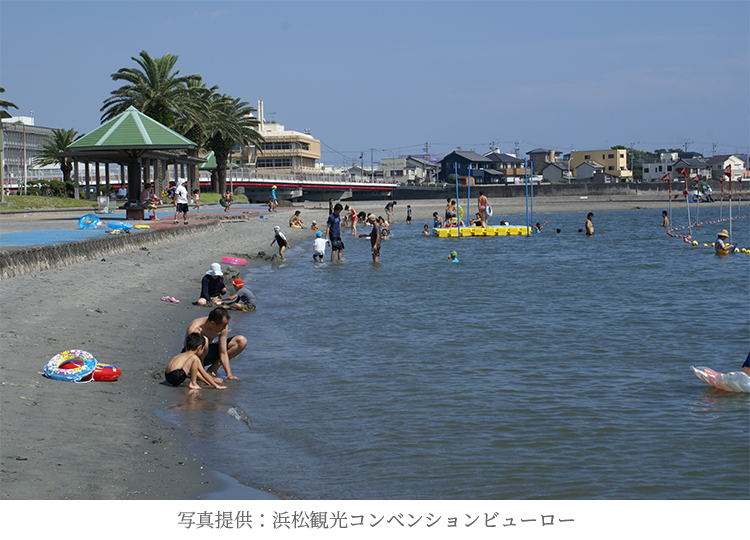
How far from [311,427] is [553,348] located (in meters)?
4.96

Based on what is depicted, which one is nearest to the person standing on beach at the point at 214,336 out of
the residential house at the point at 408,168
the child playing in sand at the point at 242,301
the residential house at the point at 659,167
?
the child playing in sand at the point at 242,301

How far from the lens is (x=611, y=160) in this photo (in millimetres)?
127938

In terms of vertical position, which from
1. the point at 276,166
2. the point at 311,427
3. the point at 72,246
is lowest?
the point at 311,427

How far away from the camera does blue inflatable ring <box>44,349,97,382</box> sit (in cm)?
797

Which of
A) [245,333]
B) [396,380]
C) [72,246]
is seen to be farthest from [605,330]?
[72,246]

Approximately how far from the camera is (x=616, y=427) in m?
7.39

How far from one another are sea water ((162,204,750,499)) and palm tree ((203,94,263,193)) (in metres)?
40.6

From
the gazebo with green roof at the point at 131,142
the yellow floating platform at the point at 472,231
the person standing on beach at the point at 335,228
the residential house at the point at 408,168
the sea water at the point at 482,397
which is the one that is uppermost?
the residential house at the point at 408,168

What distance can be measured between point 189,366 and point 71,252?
935 centimetres

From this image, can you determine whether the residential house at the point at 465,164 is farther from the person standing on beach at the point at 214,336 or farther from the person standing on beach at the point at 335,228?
the person standing on beach at the point at 214,336

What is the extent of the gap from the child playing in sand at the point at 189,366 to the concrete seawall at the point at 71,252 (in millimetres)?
6358

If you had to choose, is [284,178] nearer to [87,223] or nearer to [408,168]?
[87,223]

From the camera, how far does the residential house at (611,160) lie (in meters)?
126
